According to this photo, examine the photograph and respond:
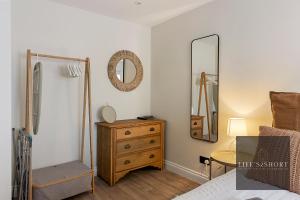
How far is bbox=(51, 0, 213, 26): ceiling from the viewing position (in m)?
2.52

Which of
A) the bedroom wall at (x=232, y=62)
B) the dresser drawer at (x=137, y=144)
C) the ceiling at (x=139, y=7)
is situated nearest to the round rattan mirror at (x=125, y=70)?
the bedroom wall at (x=232, y=62)

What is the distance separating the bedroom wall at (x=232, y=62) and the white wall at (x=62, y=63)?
708 mm

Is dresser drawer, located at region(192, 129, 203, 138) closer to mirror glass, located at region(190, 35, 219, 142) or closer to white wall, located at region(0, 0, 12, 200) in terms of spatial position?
mirror glass, located at region(190, 35, 219, 142)

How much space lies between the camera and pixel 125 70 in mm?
3172

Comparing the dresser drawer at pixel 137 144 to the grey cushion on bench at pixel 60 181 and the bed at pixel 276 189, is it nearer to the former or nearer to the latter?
the grey cushion on bench at pixel 60 181

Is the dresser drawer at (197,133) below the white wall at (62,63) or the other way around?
below

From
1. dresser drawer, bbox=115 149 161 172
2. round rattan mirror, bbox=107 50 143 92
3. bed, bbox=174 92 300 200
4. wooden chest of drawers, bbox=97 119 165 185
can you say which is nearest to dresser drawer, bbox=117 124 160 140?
wooden chest of drawers, bbox=97 119 165 185

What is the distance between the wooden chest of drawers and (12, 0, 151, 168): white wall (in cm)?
36

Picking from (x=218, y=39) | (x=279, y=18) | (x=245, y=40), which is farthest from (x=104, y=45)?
(x=279, y=18)

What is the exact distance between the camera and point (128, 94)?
3238mm

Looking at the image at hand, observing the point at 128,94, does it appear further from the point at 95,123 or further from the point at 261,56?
the point at 261,56

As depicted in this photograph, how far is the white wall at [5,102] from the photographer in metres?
1.84

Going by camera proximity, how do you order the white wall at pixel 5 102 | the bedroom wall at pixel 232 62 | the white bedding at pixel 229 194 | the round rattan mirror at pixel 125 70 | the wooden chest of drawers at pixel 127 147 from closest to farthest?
the white bedding at pixel 229 194, the white wall at pixel 5 102, the bedroom wall at pixel 232 62, the wooden chest of drawers at pixel 127 147, the round rattan mirror at pixel 125 70

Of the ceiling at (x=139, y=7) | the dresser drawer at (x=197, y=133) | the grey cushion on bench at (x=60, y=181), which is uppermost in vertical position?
the ceiling at (x=139, y=7)
